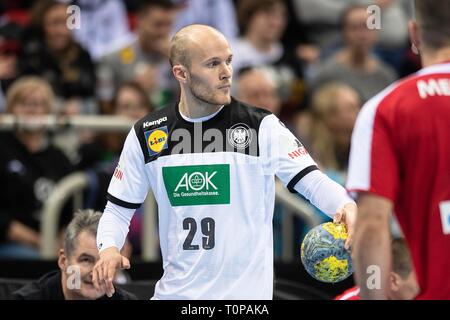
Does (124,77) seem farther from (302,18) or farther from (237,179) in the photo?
(237,179)

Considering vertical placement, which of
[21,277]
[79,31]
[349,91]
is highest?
[79,31]

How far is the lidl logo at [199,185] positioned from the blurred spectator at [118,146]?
3628mm

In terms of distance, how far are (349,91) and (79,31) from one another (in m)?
3.16

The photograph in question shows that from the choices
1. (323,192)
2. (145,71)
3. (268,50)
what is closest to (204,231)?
(323,192)

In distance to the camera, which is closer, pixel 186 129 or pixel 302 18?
pixel 186 129

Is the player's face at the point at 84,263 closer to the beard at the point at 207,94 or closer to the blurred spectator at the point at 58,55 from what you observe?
the beard at the point at 207,94

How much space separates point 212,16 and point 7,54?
245 cm

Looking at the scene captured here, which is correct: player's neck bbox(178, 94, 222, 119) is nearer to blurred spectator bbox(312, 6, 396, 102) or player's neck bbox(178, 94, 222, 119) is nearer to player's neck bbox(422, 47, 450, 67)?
player's neck bbox(422, 47, 450, 67)

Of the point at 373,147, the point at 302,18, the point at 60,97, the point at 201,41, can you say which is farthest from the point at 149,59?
the point at 373,147

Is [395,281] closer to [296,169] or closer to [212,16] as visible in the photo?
[296,169]

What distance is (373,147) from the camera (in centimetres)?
389

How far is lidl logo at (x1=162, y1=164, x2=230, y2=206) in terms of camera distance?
546 cm

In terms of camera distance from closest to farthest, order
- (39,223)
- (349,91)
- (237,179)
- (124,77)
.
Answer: (237,179) < (39,223) < (349,91) < (124,77)

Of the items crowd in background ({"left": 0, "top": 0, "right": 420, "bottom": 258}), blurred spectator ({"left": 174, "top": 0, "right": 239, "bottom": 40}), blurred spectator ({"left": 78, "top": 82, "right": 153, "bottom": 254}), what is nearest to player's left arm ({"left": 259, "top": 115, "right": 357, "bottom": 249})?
crowd in background ({"left": 0, "top": 0, "right": 420, "bottom": 258})
